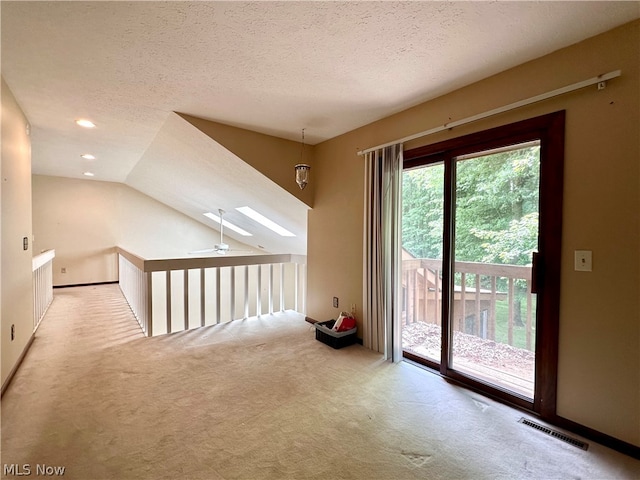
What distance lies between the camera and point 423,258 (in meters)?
2.70

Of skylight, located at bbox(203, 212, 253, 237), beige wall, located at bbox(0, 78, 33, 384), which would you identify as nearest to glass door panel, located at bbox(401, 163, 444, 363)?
beige wall, located at bbox(0, 78, 33, 384)

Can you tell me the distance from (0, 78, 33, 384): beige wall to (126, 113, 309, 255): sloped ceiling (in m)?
1.14

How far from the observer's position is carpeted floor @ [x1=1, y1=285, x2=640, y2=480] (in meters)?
1.44

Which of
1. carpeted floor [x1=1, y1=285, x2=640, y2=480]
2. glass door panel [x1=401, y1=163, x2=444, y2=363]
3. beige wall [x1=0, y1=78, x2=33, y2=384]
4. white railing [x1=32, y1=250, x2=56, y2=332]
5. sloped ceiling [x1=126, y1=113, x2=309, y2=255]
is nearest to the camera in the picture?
carpeted floor [x1=1, y1=285, x2=640, y2=480]

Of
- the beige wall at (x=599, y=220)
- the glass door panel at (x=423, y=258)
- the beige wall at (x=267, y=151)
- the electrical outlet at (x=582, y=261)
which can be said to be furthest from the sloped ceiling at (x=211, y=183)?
the electrical outlet at (x=582, y=261)

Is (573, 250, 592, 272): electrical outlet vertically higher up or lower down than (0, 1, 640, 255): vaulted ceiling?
lower down

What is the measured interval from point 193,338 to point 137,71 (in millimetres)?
2476

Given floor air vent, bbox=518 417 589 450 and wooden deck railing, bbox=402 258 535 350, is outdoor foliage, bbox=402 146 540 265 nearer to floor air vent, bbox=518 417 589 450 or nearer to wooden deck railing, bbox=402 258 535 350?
wooden deck railing, bbox=402 258 535 350

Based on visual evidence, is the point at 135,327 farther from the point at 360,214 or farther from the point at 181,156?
the point at 360,214

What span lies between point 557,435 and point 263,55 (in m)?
2.83

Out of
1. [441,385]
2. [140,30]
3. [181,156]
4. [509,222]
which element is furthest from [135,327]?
[509,222]

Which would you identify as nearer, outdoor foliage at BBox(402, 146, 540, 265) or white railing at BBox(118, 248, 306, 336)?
outdoor foliage at BBox(402, 146, 540, 265)

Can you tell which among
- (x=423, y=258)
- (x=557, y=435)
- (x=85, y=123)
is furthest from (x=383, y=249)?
(x=85, y=123)

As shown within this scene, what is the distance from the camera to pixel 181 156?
3.69 meters
